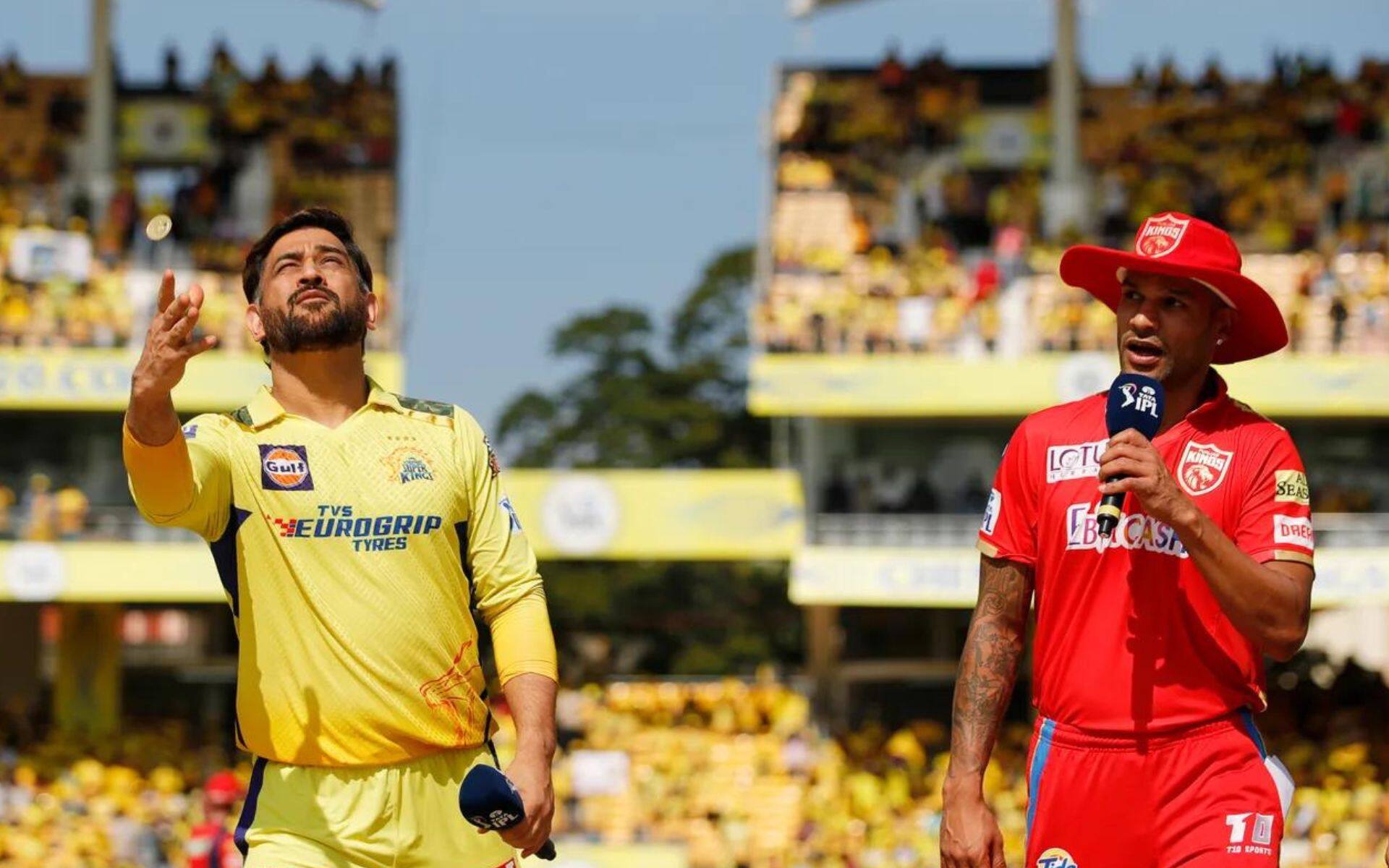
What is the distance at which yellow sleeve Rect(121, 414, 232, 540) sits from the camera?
4.87 m

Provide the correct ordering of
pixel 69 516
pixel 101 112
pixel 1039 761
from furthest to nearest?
pixel 101 112 → pixel 69 516 → pixel 1039 761

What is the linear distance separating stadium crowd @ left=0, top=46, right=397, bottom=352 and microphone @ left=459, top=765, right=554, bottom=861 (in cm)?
2131

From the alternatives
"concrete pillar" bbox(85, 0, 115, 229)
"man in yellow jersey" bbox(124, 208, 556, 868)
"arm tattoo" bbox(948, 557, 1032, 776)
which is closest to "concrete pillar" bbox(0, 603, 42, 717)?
"concrete pillar" bbox(85, 0, 115, 229)

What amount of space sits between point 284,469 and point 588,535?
19.7 metres

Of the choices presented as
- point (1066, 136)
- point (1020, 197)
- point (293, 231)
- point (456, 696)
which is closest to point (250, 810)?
point (456, 696)

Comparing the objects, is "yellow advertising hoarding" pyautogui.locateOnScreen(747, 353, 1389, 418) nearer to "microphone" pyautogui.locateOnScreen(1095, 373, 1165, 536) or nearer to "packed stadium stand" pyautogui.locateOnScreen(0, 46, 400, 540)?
"packed stadium stand" pyautogui.locateOnScreen(0, 46, 400, 540)

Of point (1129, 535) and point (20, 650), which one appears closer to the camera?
point (1129, 535)

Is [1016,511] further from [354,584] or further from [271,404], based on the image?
[271,404]

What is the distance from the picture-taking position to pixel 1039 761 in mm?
5438

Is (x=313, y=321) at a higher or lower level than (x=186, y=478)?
higher

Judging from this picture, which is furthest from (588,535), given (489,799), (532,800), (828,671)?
(489,799)

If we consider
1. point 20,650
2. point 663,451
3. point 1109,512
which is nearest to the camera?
point 1109,512

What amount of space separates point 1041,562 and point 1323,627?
42.4 metres

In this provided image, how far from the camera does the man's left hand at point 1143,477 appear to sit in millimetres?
4816
